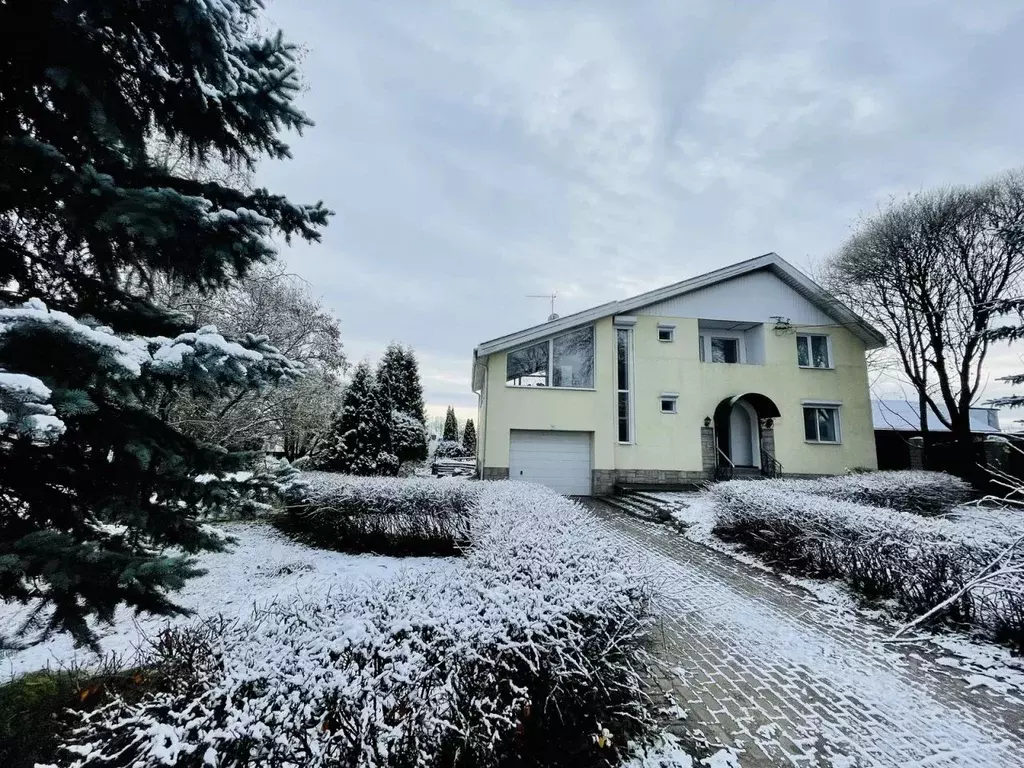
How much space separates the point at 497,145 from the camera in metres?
10.6

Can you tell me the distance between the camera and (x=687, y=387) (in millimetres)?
15297

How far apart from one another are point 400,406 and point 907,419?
26609 mm

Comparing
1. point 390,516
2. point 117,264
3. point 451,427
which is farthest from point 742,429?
point 451,427

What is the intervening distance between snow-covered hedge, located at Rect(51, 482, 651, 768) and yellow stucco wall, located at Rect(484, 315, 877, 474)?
11026 millimetres

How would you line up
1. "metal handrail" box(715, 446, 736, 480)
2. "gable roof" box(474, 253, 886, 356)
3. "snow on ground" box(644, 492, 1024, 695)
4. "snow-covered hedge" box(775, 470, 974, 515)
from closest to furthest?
1. "snow on ground" box(644, 492, 1024, 695)
2. "snow-covered hedge" box(775, 470, 974, 515)
3. "gable roof" box(474, 253, 886, 356)
4. "metal handrail" box(715, 446, 736, 480)

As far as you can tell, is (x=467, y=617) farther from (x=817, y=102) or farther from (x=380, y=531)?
(x=817, y=102)

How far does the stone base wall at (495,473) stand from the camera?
13754 mm

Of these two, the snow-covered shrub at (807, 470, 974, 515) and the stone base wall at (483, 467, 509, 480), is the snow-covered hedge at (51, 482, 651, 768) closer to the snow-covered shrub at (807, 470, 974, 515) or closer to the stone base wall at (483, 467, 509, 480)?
the snow-covered shrub at (807, 470, 974, 515)

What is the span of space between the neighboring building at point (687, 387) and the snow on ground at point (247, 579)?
6605mm

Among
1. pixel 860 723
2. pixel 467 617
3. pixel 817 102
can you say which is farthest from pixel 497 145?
pixel 860 723

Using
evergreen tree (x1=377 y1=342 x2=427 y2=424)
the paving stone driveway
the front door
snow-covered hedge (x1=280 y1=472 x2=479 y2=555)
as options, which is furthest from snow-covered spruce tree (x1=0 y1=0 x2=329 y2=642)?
the front door

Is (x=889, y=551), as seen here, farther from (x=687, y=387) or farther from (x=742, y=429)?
(x=742, y=429)

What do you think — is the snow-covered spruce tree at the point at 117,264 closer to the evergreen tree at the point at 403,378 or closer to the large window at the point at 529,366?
the large window at the point at 529,366

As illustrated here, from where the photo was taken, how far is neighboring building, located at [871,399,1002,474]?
1525 cm
